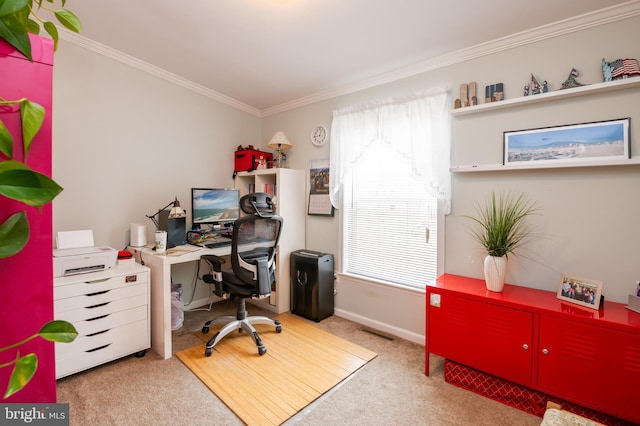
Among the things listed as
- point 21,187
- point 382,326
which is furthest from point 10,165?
point 382,326

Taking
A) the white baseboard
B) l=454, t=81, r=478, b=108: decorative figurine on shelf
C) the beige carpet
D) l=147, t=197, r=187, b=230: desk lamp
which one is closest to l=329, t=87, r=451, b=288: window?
l=454, t=81, r=478, b=108: decorative figurine on shelf

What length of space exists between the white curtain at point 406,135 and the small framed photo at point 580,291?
35.4 inches

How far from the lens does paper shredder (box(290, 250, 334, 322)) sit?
9.77 ft

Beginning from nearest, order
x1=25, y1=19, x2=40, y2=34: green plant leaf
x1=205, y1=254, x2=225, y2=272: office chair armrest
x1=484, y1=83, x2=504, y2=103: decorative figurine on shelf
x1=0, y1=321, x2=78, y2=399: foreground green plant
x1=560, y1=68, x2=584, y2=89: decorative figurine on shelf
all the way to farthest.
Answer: x1=0, y1=321, x2=78, y2=399: foreground green plant < x1=25, y1=19, x2=40, y2=34: green plant leaf < x1=560, y1=68, x2=584, y2=89: decorative figurine on shelf < x1=484, y1=83, x2=504, y2=103: decorative figurine on shelf < x1=205, y1=254, x2=225, y2=272: office chair armrest

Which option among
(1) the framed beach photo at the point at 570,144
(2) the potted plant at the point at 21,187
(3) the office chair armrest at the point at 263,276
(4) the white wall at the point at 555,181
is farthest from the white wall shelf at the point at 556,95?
(2) the potted plant at the point at 21,187

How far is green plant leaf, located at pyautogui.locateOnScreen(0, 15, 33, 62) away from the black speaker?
2256mm

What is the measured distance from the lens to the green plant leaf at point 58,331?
541 mm

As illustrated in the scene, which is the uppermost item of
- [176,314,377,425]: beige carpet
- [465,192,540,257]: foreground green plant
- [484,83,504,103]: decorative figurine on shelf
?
[484,83,504,103]: decorative figurine on shelf

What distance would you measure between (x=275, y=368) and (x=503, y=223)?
1.96m

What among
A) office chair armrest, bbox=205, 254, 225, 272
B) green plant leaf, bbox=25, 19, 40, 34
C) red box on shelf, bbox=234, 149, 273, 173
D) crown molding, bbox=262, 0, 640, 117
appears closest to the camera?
green plant leaf, bbox=25, 19, 40, 34

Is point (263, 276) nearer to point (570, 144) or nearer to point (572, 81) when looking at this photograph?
point (570, 144)

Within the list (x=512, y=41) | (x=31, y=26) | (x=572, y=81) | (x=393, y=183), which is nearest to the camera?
(x=31, y=26)

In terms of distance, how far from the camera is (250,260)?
237cm

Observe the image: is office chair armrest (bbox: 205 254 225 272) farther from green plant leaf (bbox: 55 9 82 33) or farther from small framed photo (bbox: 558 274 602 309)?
small framed photo (bbox: 558 274 602 309)
